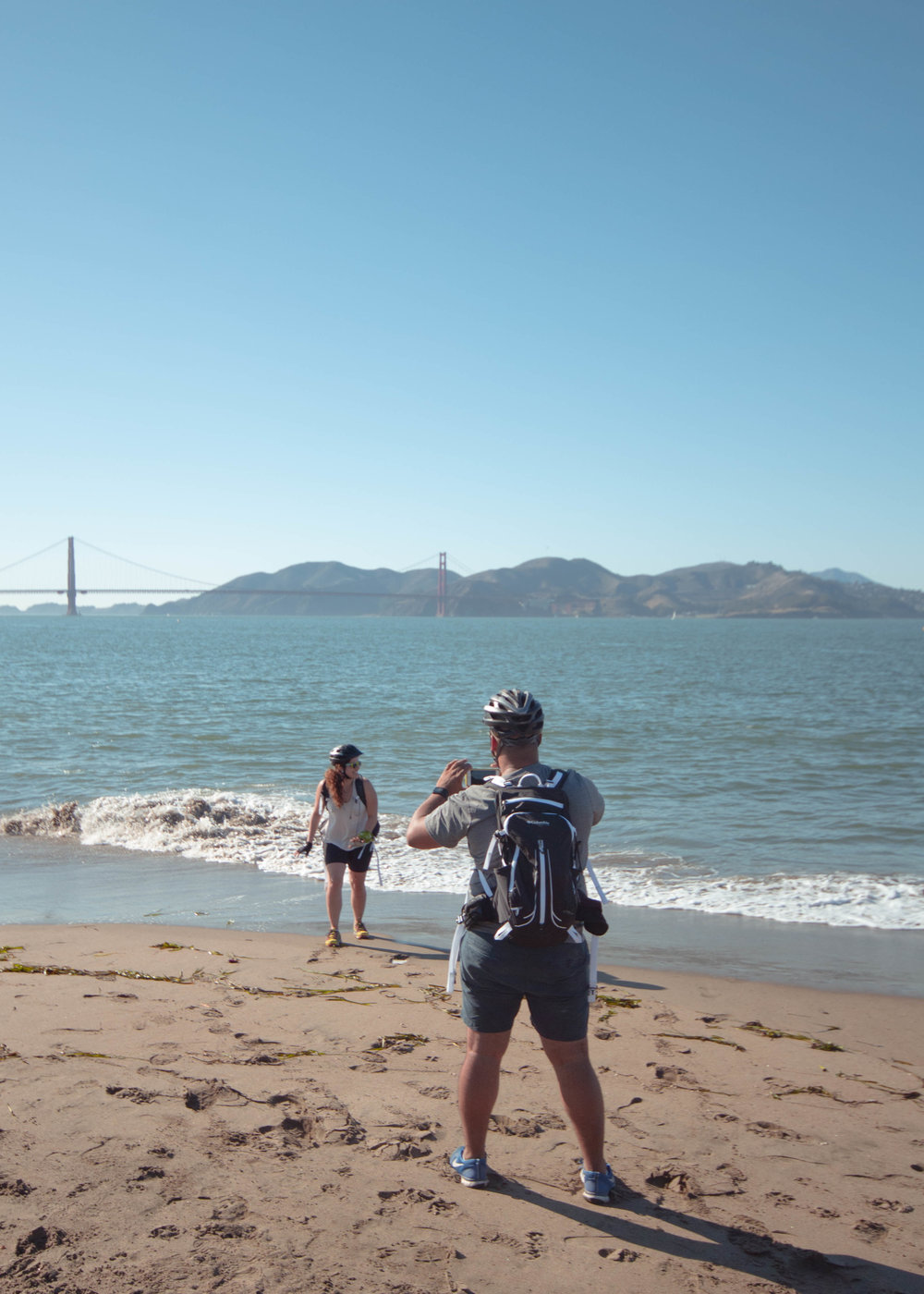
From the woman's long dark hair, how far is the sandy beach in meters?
1.48

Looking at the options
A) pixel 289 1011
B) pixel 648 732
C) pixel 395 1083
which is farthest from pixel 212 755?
pixel 395 1083

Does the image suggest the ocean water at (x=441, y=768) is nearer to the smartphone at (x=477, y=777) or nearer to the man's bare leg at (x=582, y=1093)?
the man's bare leg at (x=582, y=1093)

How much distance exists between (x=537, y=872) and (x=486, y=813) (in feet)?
0.94

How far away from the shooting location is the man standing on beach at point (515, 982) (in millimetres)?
2943

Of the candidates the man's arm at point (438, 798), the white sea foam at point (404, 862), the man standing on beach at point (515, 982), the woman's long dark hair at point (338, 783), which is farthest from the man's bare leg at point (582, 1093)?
the white sea foam at point (404, 862)

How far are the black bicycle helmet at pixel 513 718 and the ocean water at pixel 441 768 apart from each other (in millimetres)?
5403

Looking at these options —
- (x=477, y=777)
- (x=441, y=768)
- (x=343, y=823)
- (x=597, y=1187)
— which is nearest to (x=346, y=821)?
(x=343, y=823)

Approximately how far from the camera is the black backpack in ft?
9.29

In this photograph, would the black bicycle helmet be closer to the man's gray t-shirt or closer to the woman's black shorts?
the man's gray t-shirt

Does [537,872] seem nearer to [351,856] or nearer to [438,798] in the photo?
[438,798]

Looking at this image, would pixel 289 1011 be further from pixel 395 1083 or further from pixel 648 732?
pixel 648 732

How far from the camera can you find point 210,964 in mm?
6148

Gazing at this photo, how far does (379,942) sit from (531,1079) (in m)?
2.96

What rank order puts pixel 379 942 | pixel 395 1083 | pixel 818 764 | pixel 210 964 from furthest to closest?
pixel 818 764 → pixel 379 942 → pixel 210 964 → pixel 395 1083
